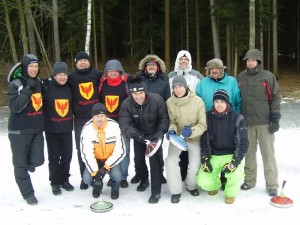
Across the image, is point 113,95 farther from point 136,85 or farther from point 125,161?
point 125,161

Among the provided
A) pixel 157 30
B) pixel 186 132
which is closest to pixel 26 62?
pixel 186 132

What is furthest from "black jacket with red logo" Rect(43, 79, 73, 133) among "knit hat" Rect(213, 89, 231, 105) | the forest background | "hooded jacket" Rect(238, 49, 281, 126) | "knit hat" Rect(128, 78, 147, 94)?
the forest background

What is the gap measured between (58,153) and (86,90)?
39.5 inches

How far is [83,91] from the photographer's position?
5.18 m

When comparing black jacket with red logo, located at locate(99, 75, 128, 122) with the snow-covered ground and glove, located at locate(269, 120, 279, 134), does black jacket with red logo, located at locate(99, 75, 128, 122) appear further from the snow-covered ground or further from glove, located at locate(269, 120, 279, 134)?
glove, located at locate(269, 120, 279, 134)

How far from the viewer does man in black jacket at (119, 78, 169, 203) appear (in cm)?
479

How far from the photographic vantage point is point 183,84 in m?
4.74

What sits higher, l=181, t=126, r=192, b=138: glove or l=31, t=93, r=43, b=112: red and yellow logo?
l=31, t=93, r=43, b=112: red and yellow logo

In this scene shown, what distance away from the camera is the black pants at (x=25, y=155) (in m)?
4.64

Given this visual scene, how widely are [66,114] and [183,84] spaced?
5.66 ft

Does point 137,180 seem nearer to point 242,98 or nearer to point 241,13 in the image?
point 242,98

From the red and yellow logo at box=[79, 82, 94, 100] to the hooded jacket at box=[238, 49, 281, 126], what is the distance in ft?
7.26

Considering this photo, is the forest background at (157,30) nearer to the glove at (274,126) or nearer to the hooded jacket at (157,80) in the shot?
the hooded jacket at (157,80)

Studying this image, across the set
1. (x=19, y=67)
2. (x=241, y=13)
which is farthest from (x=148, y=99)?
(x=241, y=13)
